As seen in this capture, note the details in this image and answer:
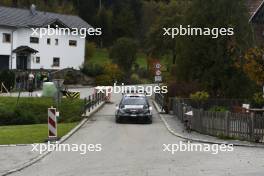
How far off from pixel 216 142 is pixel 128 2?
101271 mm

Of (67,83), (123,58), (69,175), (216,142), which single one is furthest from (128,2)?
(69,175)

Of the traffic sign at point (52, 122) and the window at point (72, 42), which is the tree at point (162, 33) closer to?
the window at point (72, 42)

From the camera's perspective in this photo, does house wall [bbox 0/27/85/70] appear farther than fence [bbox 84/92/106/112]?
Yes

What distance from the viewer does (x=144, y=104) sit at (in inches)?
1310

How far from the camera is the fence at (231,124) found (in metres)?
23.2

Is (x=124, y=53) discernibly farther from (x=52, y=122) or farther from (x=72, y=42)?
(x=52, y=122)

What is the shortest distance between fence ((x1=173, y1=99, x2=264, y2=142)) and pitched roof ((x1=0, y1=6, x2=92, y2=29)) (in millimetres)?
44671

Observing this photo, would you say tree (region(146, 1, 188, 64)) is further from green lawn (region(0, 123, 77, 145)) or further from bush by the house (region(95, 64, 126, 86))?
green lawn (region(0, 123, 77, 145))

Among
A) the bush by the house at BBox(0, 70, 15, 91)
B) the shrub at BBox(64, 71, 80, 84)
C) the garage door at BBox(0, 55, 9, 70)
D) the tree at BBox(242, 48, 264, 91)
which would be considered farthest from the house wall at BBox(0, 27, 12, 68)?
the tree at BBox(242, 48, 264, 91)

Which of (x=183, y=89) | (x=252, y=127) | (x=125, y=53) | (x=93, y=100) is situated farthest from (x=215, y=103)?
(x=125, y=53)

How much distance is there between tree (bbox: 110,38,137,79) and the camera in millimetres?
72062

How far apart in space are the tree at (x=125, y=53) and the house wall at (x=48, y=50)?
5.29 metres

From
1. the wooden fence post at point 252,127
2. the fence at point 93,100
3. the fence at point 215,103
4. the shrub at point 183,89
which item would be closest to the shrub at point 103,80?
the fence at point 93,100

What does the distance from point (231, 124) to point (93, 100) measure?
1751 cm
